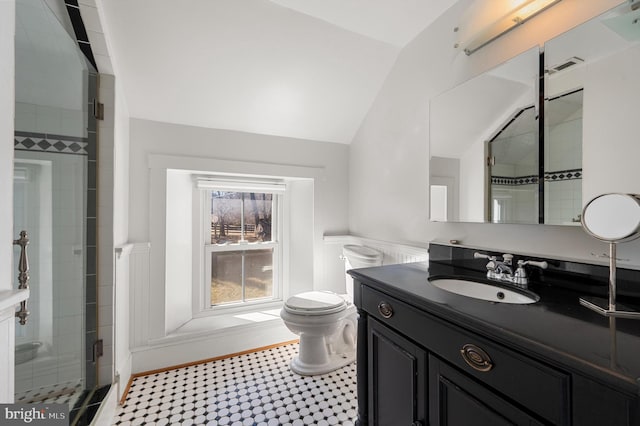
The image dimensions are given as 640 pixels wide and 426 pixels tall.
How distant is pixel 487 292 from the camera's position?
1.10 metres

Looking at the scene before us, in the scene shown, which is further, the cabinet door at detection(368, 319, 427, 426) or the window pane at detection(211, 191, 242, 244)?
the window pane at detection(211, 191, 242, 244)

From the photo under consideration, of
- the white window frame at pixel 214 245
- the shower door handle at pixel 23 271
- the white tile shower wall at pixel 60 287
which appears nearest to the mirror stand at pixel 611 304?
the shower door handle at pixel 23 271

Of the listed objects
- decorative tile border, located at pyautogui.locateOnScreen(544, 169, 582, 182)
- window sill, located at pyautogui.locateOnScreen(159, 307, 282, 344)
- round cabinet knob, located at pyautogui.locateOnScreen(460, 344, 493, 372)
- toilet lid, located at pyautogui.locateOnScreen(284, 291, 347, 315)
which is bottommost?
window sill, located at pyautogui.locateOnScreen(159, 307, 282, 344)

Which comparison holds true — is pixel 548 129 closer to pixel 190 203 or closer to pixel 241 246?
pixel 241 246

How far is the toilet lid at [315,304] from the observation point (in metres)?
1.76

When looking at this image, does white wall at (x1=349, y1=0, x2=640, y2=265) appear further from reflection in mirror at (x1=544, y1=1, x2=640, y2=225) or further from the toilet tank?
the toilet tank

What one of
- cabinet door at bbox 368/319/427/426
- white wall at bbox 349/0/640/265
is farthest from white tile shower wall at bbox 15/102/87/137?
white wall at bbox 349/0/640/265

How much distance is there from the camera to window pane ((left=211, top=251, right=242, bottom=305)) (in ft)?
8.17

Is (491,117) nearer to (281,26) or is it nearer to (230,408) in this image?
(281,26)

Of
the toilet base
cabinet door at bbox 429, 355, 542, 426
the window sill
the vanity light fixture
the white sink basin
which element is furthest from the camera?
the window sill

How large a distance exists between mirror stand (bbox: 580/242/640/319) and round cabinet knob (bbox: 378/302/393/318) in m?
0.56

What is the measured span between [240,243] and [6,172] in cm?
193

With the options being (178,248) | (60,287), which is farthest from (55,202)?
(178,248)

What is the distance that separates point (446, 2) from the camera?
1.47 meters
